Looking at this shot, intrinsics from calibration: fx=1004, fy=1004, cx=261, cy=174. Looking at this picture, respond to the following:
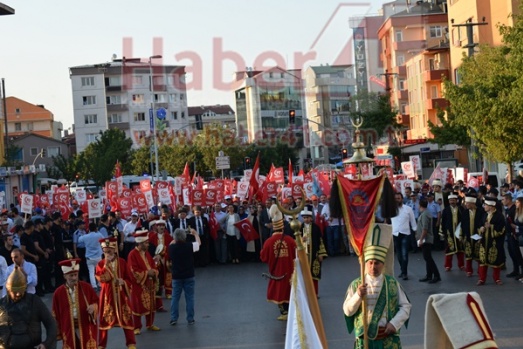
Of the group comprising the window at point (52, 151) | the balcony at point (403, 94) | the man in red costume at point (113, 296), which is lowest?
the man in red costume at point (113, 296)

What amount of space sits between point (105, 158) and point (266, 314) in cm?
6215

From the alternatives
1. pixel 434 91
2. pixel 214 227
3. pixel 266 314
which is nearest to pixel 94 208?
pixel 214 227

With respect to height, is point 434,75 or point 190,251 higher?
point 434,75

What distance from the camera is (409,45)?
84875mm

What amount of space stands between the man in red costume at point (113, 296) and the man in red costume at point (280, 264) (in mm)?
2706

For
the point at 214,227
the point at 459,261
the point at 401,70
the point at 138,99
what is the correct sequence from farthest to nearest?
the point at 138,99 → the point at 401,70 → the point at 214,227 → the point at 459,261

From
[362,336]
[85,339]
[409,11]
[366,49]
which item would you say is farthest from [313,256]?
[366,49]

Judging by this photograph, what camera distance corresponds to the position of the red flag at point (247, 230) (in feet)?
85.8

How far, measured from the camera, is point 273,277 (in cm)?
1599

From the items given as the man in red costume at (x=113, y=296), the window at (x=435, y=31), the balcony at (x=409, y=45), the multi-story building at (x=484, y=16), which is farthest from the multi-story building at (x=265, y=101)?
the man in red costume at (x=113, y=296)

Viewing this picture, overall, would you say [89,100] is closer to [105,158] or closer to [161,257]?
[105,158]

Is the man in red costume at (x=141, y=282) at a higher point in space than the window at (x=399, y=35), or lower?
lower

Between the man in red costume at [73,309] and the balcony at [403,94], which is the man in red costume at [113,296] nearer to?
the man in red costume at [73,309]

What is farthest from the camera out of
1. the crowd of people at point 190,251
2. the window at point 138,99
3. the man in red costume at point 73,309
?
the window at point 138,99
